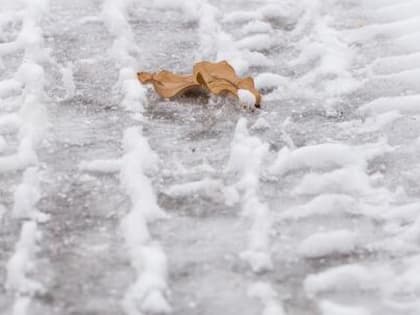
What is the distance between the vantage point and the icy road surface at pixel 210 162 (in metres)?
2.04

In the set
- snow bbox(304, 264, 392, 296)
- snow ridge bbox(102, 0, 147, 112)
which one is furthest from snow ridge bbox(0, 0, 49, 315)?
snow bbox(304, 264, 392, 296)

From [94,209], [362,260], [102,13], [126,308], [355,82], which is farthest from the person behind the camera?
[102,13]

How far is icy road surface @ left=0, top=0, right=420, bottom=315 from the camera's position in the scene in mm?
2041

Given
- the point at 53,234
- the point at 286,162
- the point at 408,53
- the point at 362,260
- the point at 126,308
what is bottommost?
the point at 126,308

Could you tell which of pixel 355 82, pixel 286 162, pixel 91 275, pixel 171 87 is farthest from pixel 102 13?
pixel 91 275

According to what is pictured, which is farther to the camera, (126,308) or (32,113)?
(32,113)

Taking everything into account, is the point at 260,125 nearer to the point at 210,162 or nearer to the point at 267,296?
the point at 210,162

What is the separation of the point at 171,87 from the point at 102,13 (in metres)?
0.73

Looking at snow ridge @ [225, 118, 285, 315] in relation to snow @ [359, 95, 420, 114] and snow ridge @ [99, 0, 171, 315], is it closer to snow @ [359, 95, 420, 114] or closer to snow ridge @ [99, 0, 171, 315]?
snow ridge @ [99, 0, 171, 315]

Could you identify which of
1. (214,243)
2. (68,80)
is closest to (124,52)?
(68,80)

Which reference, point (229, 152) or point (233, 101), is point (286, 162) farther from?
point (233, 101)

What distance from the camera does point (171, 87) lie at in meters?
2.94

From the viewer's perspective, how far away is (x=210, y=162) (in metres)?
2.54

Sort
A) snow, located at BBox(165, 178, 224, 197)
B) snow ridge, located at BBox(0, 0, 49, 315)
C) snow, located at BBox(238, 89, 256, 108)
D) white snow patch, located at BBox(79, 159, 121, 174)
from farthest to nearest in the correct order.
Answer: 1. snow, located at BBox(238, 89, 256, 108)
2. white snow patch, located at BBox(79, 159, 121, 174)
3. snow, located at BBox(165, 178, 224, 197)
4. snow ridge, located at BBox(0, 0, 49, 315)
